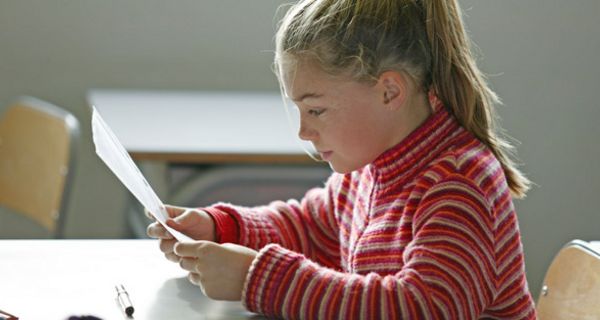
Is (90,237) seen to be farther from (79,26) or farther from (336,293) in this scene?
(336,293)

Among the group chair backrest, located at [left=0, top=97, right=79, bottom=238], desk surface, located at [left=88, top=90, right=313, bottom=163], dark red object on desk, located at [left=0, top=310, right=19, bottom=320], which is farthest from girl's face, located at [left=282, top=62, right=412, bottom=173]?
desk surface, located at [left=88, top=90, right=313, bottom=163]

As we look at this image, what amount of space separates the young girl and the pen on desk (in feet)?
0.28

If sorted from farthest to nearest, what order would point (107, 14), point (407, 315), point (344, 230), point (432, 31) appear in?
point (107, 14) → point (344, 230) → point (432, 31) → point (407, 315)

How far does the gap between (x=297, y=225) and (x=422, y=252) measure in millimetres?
431

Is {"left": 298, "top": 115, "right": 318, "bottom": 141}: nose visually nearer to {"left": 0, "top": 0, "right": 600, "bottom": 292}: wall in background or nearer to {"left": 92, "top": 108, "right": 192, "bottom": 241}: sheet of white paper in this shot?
{"left": 92, "top": 108, "right": 192, "bottom": 241}: sheet of white paper

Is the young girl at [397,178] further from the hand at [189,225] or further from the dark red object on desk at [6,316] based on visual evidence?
the dark red object on desk at [6,316]

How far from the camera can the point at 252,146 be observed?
2496mm

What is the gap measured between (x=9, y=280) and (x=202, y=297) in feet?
0.86

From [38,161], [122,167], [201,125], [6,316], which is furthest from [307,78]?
[201,125]

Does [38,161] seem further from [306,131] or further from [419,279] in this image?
[419,279]

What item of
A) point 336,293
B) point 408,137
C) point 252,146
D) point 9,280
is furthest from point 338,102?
point 252,146

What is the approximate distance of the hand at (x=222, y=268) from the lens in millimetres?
1202

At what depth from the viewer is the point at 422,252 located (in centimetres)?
113

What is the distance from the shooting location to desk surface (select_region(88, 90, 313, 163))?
8.02 feet
